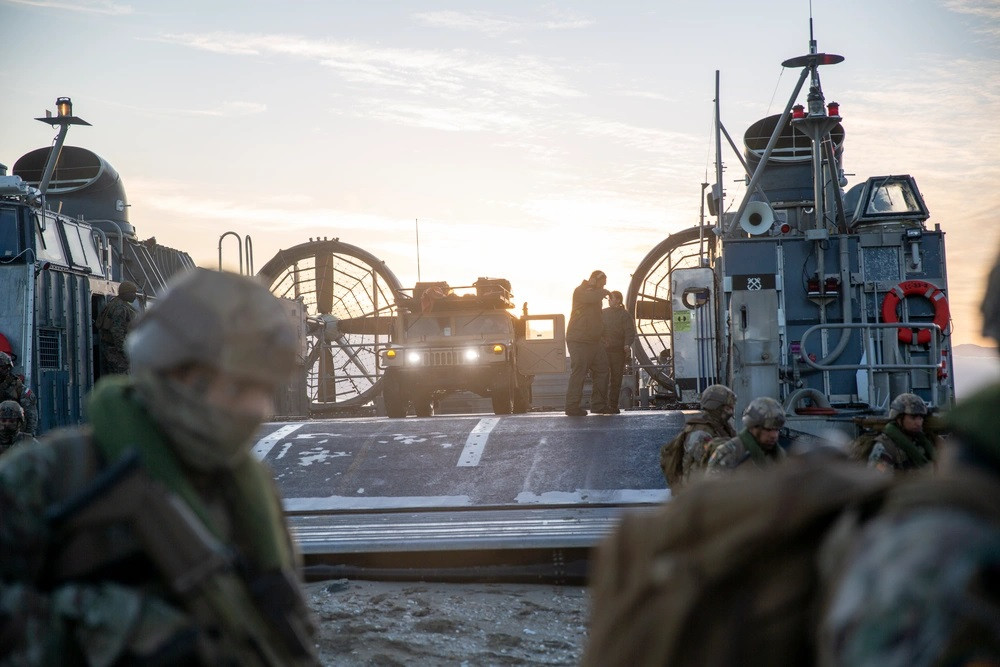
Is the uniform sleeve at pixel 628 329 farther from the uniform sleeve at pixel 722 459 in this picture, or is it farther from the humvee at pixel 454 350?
the uniform sleeve at pixel 722 459

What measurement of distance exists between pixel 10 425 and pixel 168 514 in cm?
768

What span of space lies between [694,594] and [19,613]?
1028 millimetres

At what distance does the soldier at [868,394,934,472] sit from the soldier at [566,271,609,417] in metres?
5.41

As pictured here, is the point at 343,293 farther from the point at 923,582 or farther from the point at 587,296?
the point at 923,582

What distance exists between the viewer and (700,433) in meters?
7.62

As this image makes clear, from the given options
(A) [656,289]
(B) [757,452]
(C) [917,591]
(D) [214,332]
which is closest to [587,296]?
(B) [757,452]

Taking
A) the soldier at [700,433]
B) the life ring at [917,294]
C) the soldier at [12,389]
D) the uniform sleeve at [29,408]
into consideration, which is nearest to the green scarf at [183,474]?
the soldier at [700,433]

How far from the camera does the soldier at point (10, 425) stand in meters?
8.77

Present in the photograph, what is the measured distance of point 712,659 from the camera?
4.54 ft

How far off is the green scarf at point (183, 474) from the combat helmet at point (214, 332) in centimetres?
8

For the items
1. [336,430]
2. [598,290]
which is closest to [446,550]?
[336,430]

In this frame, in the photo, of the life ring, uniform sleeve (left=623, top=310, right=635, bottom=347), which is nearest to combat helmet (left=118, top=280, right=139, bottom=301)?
uniform sleeve (left=623, top=310, right=635, bottom=347)

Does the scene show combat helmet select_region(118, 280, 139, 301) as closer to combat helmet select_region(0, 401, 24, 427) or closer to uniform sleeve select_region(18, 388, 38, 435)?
uniform sleeve select_region(18, 388, 38, 435)

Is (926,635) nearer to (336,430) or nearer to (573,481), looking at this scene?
(573,481)
